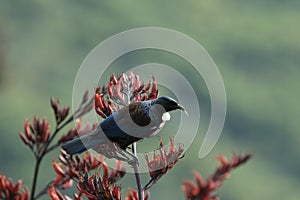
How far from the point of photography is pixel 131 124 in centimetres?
438

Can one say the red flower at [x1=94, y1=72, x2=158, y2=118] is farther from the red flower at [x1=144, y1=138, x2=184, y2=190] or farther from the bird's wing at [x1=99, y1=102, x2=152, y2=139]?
the red flower at [x1=144, y1=138, x2=184, y2=190]

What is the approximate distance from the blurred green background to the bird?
7795 centimetres

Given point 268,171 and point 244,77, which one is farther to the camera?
point 244,77

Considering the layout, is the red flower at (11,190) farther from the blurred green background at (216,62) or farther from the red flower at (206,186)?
the blurred green background at (216,62)

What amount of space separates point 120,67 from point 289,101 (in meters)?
26.6

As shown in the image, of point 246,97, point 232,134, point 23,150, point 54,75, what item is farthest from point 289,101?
point 23,150

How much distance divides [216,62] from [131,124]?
111510 mm

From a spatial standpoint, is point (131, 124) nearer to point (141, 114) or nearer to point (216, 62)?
point (141, 114)

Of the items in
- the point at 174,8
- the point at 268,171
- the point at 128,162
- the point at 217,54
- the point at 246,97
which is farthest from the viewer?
the point at 174,8

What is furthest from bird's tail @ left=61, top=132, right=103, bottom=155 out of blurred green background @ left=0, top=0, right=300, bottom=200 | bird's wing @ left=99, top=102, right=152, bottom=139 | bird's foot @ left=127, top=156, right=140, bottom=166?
blurred green background @ left=0, top=0, right=300, bottom=200

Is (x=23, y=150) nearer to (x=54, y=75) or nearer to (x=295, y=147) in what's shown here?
(x=54, y=75)

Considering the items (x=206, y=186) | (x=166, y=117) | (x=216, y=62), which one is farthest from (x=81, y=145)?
(x=216, y=62)

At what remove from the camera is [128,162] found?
176 inches

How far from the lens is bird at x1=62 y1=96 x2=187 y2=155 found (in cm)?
429
